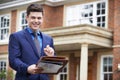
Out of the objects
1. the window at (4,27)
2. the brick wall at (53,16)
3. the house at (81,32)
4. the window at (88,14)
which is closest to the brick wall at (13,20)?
the house at (81,32)

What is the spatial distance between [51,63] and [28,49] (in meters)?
0.33

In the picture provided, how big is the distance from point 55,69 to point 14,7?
67.4 ft

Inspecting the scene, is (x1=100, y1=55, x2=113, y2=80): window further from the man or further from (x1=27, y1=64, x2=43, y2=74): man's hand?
(x1=27, y1=64, x2=43, y2=74): man's hand

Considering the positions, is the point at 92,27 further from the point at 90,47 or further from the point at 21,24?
the point at 21,24

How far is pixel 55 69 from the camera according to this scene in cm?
311

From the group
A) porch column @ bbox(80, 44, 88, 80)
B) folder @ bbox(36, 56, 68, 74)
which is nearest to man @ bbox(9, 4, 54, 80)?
folder @ bbox(36, 56, 68, 74)

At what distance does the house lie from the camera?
1669 cm

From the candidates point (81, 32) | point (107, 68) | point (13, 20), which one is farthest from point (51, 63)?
point (13, 20)

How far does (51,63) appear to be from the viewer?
299 cm

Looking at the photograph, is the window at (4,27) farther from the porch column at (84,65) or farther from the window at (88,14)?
the porch column at (84,65)

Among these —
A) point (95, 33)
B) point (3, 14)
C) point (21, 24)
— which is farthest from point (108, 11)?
point (3, 14)

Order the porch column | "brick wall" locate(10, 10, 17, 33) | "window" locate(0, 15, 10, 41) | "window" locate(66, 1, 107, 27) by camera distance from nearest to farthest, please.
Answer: the porch column < "window" locate(66, 1, 107, 27) < "brick wall" locate(10, 10, 17, 33) < "window" locate(0, 15, 10, 41)

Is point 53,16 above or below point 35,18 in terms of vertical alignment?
above

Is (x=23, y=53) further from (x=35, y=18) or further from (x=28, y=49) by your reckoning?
(x=35, y=18)
